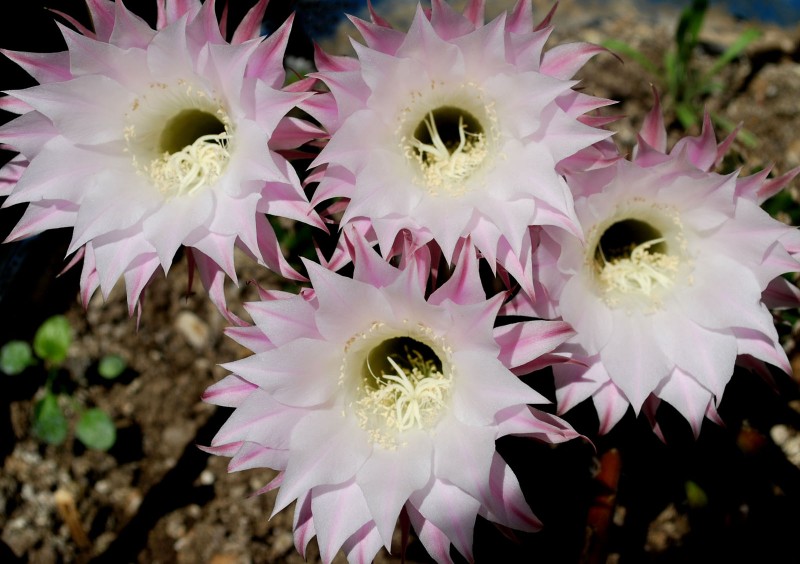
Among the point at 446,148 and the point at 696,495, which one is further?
the point at 696,495

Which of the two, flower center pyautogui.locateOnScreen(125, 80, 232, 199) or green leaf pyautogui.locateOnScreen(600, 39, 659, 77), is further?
green leaf pyautogui.locateOnScreen(600, 39, 659, 77)

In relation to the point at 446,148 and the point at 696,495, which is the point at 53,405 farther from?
the point at 696,495

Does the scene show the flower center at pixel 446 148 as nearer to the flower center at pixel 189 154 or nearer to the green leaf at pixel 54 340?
the flower center at pixel 189 154

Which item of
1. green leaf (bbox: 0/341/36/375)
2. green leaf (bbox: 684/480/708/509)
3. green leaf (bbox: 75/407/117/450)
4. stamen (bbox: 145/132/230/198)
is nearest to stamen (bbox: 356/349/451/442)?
stamen (bbox: 145/132/230/198)

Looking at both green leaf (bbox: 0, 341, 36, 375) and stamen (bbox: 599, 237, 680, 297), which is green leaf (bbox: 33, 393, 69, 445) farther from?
stamen (bbox: 599, 237, 680, 297)

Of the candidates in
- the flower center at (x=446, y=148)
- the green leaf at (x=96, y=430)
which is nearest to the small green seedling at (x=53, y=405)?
the green leaf at (x=96, y=430)

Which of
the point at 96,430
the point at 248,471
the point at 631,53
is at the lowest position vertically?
the point at 248,471

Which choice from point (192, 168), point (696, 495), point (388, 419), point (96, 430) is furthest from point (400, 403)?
point (96, 430)

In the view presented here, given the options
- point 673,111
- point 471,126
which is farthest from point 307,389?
point 673,111
